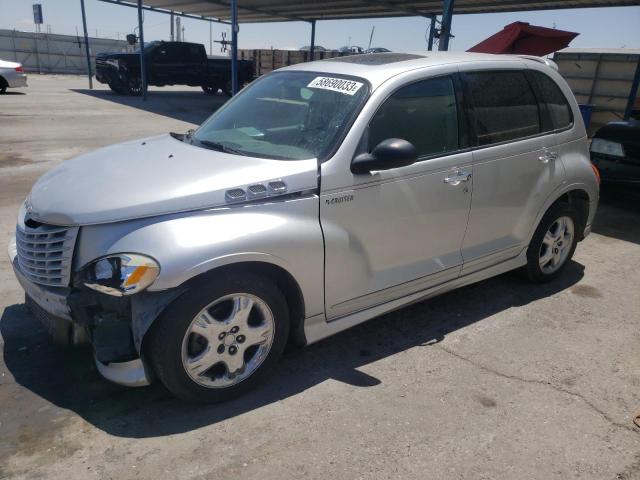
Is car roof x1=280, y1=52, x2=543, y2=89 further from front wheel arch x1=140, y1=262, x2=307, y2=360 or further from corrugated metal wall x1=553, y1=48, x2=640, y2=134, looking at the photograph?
corrugated metal wall x1=553, y1=48, x2=640, y2=134

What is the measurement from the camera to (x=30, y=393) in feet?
9.57

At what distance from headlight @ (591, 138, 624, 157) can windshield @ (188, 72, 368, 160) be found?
5.10 meters

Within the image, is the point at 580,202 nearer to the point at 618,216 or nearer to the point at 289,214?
the point at 289,214

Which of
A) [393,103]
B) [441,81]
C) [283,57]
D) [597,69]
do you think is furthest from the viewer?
[283,57]

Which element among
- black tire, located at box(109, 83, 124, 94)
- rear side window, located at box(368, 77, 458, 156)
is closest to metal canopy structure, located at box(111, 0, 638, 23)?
black tire, located at box(109, 83, 124, 94)

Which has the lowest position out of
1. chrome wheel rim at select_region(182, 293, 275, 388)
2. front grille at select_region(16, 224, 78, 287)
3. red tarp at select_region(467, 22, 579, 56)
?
chrome wheel rim at select_region(182, 293, 275, 388)

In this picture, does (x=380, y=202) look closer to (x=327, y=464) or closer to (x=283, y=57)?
(x=327, y=464)

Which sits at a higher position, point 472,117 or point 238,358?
point 472,117

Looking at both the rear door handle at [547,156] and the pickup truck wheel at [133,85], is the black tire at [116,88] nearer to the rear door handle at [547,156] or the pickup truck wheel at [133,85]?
the pickup truck wheel at [133,85]

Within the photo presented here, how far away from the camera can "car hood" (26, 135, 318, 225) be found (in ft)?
8.63

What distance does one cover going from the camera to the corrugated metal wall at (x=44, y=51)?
3416 cm

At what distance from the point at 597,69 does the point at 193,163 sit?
18212mm

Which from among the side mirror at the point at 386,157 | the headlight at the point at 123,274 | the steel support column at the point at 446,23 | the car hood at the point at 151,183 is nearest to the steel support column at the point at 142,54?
the steel support column at the point at 446,23

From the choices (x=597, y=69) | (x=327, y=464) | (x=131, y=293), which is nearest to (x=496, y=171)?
(x=327, y=464)
